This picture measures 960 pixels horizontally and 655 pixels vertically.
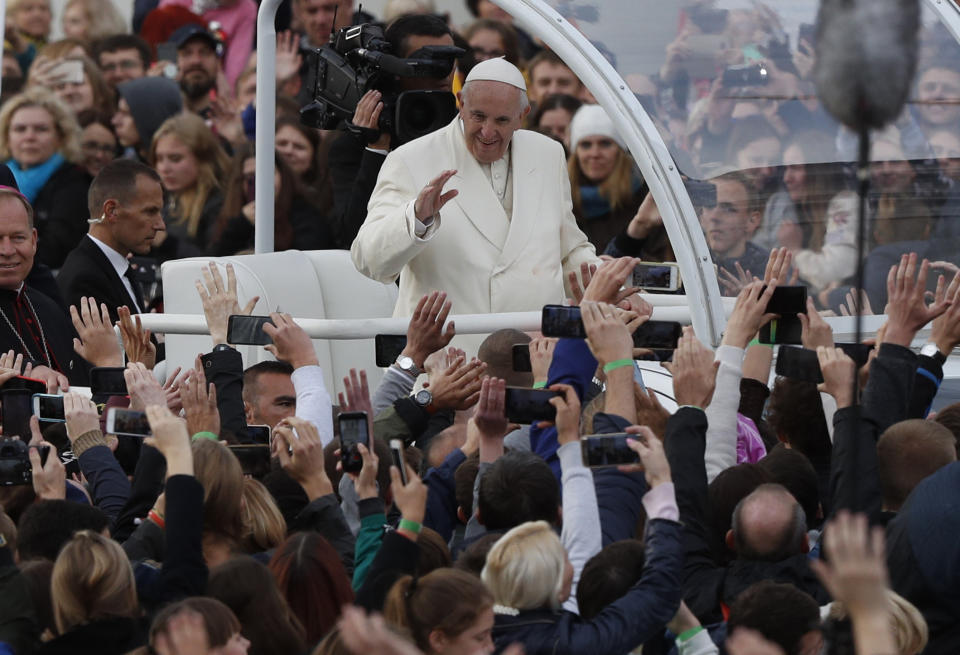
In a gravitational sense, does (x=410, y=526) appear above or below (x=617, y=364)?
below

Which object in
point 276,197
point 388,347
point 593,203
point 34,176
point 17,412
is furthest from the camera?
point 34,176

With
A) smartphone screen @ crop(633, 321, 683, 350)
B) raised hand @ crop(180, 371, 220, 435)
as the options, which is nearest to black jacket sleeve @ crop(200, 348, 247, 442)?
raised hand @ crop(180, 371, 220, 435)

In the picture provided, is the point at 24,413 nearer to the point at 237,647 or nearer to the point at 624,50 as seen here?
the point at 237,647

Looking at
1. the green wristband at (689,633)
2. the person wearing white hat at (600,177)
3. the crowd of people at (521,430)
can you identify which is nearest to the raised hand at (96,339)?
the crowd of people at (521,430)

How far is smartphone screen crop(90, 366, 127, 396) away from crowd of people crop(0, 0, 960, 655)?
0.03m

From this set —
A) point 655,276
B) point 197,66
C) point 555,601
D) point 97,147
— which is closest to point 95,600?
point 555,601

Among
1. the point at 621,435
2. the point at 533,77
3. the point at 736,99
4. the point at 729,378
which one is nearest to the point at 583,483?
the point at 621,435

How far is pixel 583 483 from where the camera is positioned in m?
4.41

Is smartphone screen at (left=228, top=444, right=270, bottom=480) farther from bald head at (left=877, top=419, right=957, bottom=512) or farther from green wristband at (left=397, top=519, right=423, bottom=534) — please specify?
bald head at (left=877, top=419, right=957, bottom=512)

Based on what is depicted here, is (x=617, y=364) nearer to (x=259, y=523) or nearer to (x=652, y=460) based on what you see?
(x=652, y=460)

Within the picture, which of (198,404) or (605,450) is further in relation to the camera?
(198,404)

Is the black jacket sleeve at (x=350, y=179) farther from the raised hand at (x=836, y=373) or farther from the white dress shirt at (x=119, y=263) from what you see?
the raised hand at (x=836, y=373)

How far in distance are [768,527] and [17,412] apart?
2.31 m

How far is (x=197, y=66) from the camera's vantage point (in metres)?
11.5
